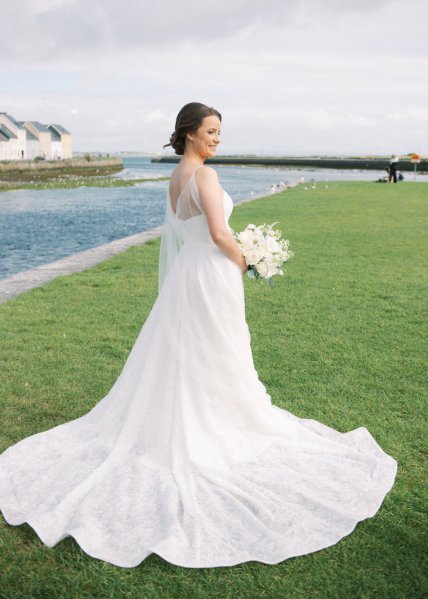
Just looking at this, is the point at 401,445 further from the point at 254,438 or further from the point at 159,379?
the point at 159,379

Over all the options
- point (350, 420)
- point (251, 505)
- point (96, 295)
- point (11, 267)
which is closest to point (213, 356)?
point (251, 505)

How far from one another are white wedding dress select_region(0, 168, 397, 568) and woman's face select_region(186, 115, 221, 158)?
0.80 feet

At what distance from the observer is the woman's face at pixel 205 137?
391cm

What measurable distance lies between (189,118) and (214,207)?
59cm

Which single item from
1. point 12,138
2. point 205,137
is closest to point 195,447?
point 205,137

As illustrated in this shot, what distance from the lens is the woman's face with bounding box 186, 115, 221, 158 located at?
12.8ft

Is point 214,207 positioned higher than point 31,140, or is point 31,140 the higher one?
point 31,140

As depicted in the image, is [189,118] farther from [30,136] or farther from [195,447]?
[30,136]

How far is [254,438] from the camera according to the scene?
4191mm

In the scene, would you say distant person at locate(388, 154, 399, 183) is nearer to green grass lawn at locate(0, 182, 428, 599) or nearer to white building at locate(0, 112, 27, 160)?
Result: green grass lawn at locate(0, 182, 428, 599)

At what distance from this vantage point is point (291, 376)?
5.89 metres

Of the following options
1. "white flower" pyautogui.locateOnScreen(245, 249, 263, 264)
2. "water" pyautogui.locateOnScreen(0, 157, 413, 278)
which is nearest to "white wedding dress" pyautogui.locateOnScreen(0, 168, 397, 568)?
"white flower" pyautogui.locateOnScreen(245, 249, 263, 264)

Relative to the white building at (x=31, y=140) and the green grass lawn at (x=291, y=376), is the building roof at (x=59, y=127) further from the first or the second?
the green grass lawn at (x=291, y=376)

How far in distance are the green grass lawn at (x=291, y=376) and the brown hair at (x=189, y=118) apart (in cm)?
237
